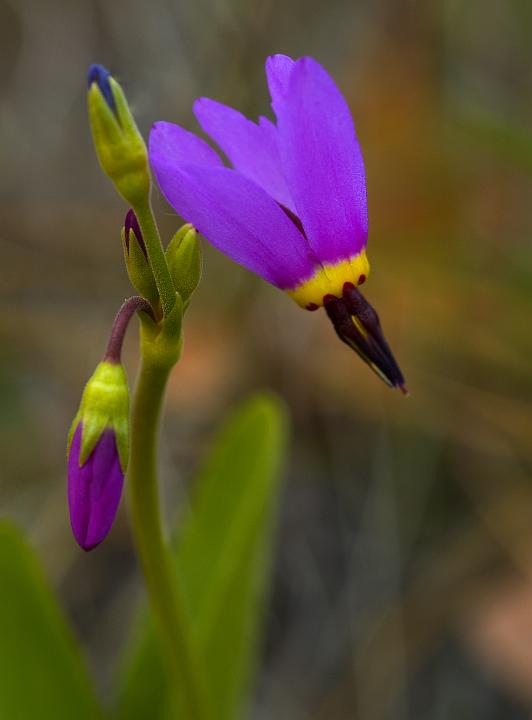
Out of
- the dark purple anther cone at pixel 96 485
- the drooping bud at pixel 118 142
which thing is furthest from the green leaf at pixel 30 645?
the drooping bud at pixel 118 142

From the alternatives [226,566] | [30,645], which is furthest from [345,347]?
[30,645]

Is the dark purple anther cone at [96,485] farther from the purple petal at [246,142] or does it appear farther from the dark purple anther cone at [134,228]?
the purple petal at [246,142]

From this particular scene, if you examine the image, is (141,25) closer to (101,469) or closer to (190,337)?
(190,337)

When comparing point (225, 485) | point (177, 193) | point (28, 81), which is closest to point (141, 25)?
point (28, 81)

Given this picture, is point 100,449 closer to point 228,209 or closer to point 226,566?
point 228,209

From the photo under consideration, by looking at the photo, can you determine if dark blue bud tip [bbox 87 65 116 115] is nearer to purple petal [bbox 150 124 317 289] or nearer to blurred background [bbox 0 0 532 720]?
purple petal [bbox 150 124 317 289]

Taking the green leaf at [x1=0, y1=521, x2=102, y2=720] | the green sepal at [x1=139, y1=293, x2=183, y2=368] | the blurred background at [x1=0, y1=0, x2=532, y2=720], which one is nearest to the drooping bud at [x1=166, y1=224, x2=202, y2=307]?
the green sepal at [x1=139, y1=293, x2=183, y2=368]
